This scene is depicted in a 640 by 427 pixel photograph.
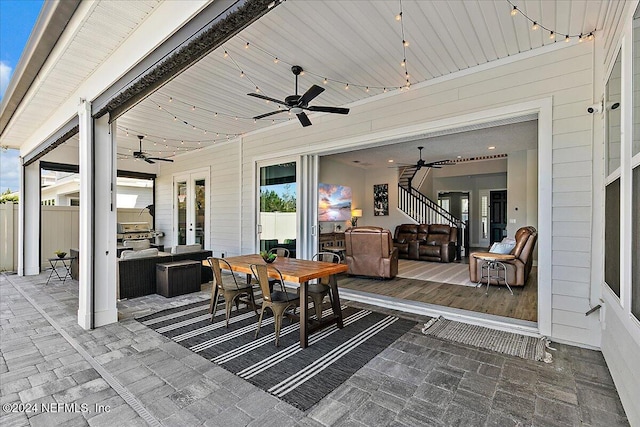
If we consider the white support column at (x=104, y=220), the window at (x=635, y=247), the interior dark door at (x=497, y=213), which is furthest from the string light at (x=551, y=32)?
the interior dark door at (x=497, y=213)

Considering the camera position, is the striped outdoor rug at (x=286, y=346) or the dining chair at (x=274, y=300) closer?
the striped outdoor rug at (x=286, y=346)

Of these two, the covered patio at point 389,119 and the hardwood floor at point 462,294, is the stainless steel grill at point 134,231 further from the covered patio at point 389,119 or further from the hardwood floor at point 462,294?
the hardwood floor at point 462,294

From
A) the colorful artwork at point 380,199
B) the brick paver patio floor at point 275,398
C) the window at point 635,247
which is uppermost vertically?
the colorful artwork at point 380,199

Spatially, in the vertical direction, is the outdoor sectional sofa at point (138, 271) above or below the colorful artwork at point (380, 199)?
below

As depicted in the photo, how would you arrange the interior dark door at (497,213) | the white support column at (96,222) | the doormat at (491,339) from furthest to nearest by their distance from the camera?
the interior dark door at (497,213)
the white support column at (96,222)
the doormat at (491,339)

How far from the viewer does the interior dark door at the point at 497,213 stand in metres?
11.7

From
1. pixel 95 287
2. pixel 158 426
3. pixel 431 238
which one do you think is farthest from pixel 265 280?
pixel 431 238

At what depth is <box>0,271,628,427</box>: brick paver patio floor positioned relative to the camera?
201 centimetres

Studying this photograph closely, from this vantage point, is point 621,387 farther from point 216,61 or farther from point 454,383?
point 216,61

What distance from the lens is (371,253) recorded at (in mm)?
6145

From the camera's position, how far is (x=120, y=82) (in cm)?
310

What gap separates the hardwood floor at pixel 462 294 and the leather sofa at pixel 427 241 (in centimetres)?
231

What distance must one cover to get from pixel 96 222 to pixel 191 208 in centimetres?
484

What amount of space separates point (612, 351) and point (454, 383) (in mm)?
1345
